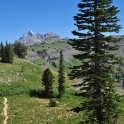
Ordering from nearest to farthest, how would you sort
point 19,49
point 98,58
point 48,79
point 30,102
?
1. point 98,58
2. point 30,102
3. point 48,79
4. point 19,49

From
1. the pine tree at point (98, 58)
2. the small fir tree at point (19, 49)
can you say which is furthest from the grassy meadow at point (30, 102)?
the small fir tree at point (19, 49)

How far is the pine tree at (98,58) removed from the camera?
20.5 metres

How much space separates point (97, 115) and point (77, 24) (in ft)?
28.4

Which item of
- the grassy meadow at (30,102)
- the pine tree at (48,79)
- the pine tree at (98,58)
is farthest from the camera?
the pine tree at (48,79)

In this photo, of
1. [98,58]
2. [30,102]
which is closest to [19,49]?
[30,102]

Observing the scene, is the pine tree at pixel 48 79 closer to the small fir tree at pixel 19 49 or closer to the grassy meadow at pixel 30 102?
the grassy meadow at pixel 30 102

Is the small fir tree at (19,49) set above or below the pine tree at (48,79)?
above

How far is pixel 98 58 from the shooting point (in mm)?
21297

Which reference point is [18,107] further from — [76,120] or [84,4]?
[84,4]

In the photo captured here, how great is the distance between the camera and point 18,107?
147 ft

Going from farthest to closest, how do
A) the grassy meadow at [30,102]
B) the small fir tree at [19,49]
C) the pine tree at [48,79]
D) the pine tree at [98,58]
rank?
the small fir tree at [19,49] → the pine tree at [48,79] → the grassy meadow at [30,102] → the pine tree at [98,58]

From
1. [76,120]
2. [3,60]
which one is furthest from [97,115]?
[3,60]

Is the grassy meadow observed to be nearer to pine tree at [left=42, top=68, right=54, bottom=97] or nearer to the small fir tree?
pine tree at [left=42, top=68, right=54, bottom=97]

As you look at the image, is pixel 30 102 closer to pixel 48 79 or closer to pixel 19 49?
pixel 48 79
